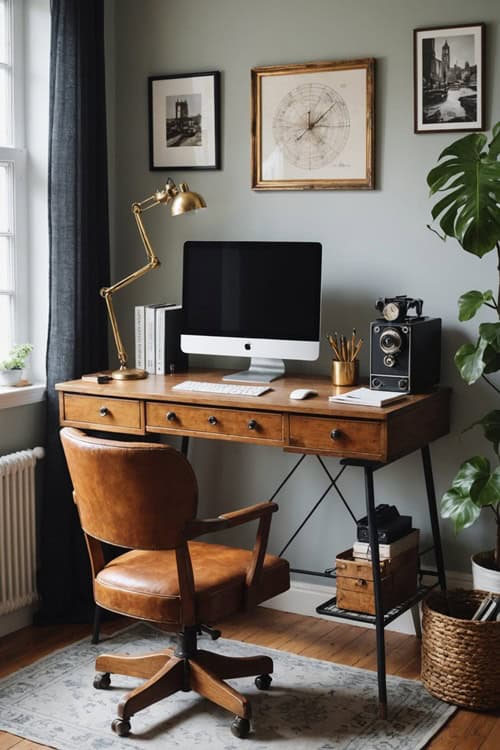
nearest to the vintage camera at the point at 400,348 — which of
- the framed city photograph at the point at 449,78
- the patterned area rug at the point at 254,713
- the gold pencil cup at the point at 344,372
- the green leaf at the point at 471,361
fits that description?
the gold pencil cup at the point at 344,372

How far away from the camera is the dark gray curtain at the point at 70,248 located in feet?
11.8

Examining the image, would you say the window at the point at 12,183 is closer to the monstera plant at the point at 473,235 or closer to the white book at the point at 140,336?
the white book at the point at 140,336

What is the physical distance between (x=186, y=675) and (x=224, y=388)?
3.01 ft

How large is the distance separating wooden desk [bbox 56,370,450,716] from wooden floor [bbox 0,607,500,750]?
0.72ft

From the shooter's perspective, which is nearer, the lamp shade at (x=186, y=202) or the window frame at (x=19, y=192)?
the lamp shade at (x=186, y=202)

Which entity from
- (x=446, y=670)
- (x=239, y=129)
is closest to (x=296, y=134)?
(x=239, y=129)

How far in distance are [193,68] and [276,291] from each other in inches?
39.1

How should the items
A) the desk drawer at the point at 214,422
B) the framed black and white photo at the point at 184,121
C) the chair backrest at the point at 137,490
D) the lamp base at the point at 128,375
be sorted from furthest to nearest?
the framed black and white photo at the point at 184,121, the lamp base at the point at 128,375, the desk drawer at the point at 214,422, the chair backrest at the point at 137,490

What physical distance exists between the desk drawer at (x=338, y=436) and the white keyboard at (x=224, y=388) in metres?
0.23

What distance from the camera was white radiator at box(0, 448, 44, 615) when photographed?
3510 millimetres

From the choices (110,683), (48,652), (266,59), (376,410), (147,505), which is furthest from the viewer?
(266,59)

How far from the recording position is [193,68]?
12.6 ft

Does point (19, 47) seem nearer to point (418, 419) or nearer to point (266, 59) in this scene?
point (266, 59)

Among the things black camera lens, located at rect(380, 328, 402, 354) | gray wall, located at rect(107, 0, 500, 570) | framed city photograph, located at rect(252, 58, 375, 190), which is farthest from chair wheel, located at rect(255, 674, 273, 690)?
framed city photograph, located at rect(252, 58, 375, 190)
